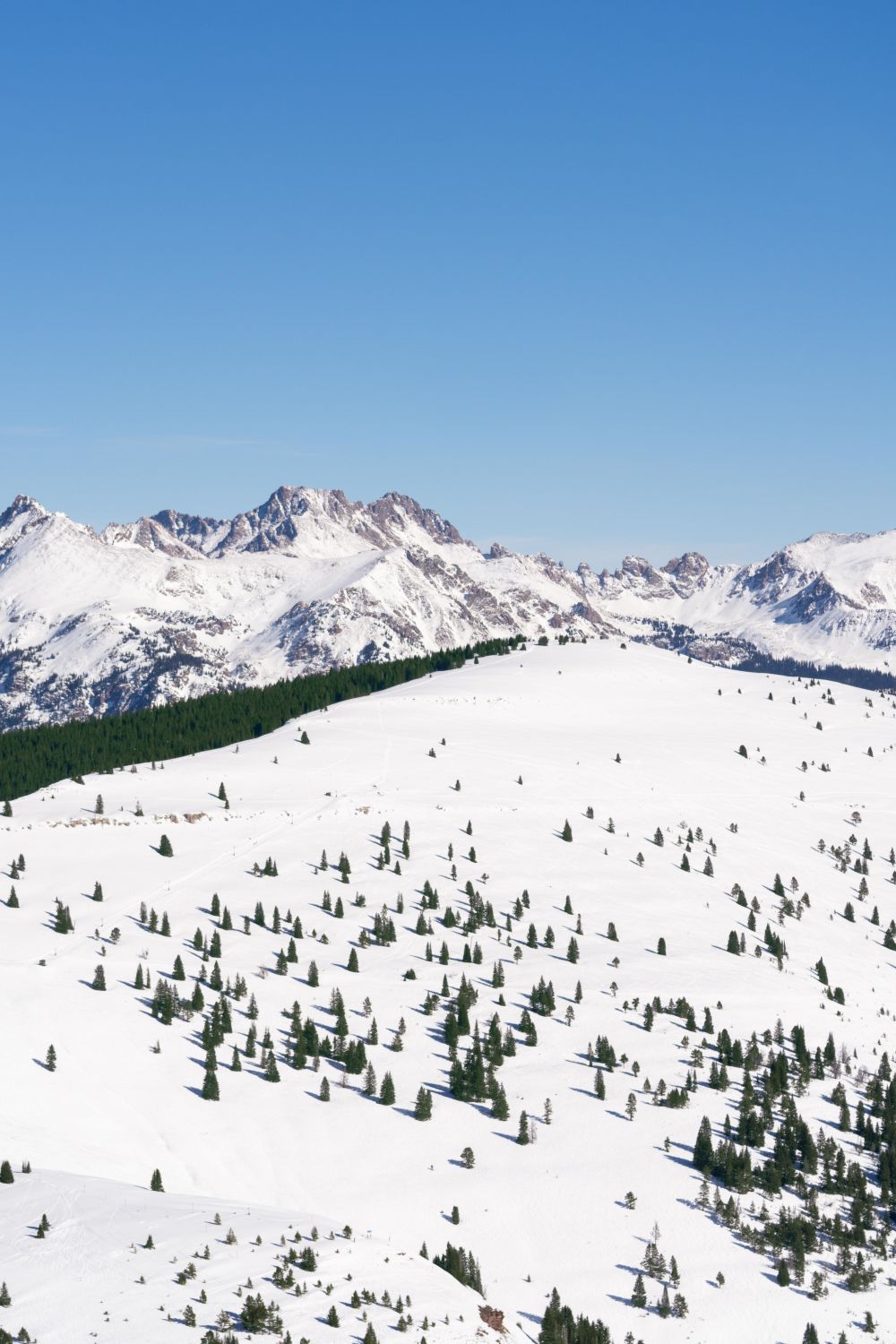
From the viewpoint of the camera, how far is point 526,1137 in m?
110

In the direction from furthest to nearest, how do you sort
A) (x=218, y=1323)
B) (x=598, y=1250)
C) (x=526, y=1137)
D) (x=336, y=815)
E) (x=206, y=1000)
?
(x=336, y=815) < (x=206, y=1000) < (x=526, y=1137) < (x=598, y=1250) < (x=218, y=1323)

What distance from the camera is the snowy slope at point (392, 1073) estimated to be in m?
79.5

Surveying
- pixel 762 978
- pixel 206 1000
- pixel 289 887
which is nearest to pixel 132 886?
pixel 289 887

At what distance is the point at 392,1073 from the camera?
120 m

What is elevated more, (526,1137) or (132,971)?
(132,971)

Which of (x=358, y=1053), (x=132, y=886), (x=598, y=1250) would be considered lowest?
(x=598, y=1250)

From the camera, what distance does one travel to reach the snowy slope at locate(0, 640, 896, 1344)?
261 feet

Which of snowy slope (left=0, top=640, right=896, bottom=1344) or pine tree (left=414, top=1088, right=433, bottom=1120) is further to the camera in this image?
pine tree (left=414, top=1088, right=433, bottom=1120)

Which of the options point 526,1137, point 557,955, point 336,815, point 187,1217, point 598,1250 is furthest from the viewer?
point 336,815

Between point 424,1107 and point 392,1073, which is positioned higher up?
point 392,1073

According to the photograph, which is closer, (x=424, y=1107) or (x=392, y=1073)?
(x=424, y=1107)

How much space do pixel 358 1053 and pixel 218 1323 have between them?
56.3 meters

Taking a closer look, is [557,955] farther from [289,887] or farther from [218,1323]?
[218,1323]

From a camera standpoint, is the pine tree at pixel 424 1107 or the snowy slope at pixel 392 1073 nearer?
the snowy slope at pixel 392 1073
